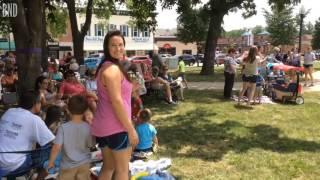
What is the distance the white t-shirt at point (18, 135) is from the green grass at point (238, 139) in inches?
97.0

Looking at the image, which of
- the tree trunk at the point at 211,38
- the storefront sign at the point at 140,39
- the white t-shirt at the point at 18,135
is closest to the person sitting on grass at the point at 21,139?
the white t-shirt at the point at 18,135

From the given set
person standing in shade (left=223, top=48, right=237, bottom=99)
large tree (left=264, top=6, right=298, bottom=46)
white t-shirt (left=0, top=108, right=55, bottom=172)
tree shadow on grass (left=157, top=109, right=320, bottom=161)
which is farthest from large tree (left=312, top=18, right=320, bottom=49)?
white t-shirt (left=0, top=108, right=55, bottom=172)

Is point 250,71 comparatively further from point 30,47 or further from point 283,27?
point 283,27

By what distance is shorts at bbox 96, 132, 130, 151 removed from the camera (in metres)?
4.62

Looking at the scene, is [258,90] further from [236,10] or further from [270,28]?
[270,28]

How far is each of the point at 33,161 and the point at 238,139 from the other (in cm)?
503

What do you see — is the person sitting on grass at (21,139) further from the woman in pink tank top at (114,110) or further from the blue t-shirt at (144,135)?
the blue t-shirt at (144,135)

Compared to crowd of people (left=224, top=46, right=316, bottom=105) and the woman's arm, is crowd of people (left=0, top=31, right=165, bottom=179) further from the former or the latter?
crowd of people (left=224, top=46, right=316, bottom=105)

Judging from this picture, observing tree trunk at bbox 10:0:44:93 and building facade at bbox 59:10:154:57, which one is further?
building facade at bbox 59:10:154:57

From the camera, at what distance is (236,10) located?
28500 mm

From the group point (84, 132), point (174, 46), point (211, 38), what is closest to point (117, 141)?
point (84, 132)

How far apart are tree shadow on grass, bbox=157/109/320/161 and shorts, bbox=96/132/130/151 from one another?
338cm

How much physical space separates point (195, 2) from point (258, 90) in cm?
1097

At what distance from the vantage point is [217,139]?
30.3 ft
